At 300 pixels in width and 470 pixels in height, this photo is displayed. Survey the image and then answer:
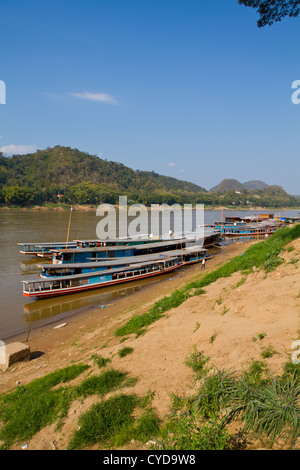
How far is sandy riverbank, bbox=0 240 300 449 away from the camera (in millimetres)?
6172

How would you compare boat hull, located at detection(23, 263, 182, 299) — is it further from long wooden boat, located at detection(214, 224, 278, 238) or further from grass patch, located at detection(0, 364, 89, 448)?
long wooden boat, located at detection(214, 224, 278, 238)

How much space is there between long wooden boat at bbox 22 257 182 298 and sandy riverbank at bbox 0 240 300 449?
6.93 metres

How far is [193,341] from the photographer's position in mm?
8078

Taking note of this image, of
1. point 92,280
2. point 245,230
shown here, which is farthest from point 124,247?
point 245,230

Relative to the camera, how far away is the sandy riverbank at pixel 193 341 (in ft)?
20.2

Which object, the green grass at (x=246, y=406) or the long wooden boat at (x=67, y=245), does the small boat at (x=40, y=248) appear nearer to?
the long wooden boat at (x=67, y=245)

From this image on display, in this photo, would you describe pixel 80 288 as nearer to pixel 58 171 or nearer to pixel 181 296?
pixel 181 296

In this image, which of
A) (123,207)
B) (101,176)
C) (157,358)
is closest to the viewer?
(157,358)

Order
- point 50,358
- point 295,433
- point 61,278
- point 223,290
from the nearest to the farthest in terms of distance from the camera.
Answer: point 295,433 → point 50,358 → point 223,290 → point 61,278

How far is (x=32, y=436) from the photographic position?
5.76 m

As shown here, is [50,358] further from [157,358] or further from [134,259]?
[134,259]

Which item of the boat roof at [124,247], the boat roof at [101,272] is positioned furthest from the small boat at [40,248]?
the boat roof at [101,272]

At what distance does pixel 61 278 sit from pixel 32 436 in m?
16.9
